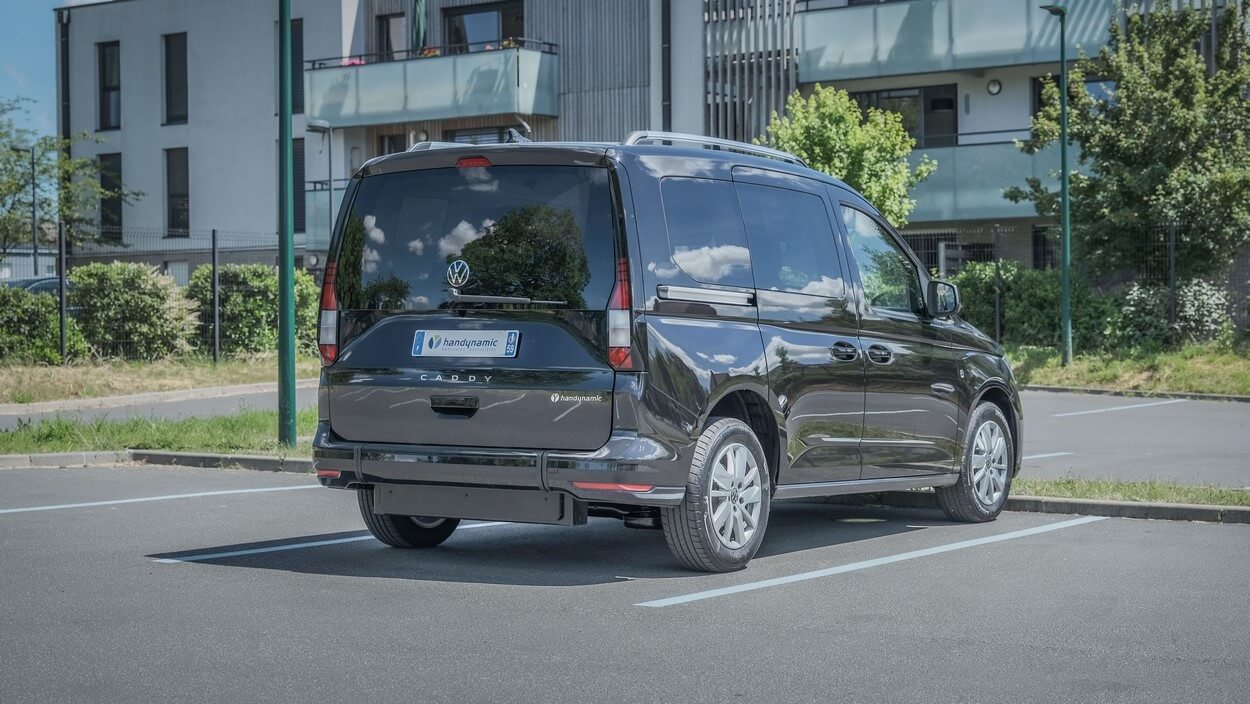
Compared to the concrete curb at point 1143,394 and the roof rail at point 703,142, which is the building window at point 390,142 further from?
the roof rail at point 703,142

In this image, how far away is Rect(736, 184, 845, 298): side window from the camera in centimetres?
859

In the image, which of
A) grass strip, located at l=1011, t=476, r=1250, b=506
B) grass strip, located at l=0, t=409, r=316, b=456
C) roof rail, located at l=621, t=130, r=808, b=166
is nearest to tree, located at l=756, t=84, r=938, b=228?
grass strip, located at l=0, t=409, r=316, b=456

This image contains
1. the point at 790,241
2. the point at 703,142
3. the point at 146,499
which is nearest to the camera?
the point at 703,142

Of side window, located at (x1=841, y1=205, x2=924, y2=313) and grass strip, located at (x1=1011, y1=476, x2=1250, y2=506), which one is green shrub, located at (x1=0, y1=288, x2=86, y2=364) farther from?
side window, located at (x1=841, y1=205, x2=924, y2=313)

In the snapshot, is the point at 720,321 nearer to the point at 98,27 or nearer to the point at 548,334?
the point at 548,334

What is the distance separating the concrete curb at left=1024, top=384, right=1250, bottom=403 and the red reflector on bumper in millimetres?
18396

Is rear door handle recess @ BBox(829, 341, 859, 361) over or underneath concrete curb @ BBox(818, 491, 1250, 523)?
over

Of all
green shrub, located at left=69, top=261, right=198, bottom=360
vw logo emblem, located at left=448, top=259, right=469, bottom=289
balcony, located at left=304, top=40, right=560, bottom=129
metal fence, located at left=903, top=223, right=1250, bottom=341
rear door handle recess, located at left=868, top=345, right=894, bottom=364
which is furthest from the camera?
balcony, located at left=304, top=40, right=560, bottom=129

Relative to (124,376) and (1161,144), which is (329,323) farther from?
(1161,144)

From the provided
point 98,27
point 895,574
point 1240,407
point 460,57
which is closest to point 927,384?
point 895,574

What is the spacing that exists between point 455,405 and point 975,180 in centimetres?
2731

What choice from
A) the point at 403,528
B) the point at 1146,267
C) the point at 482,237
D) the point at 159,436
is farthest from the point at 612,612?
the point at 1146,267

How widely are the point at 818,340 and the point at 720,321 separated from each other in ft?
2.97

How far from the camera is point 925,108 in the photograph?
3659cm
